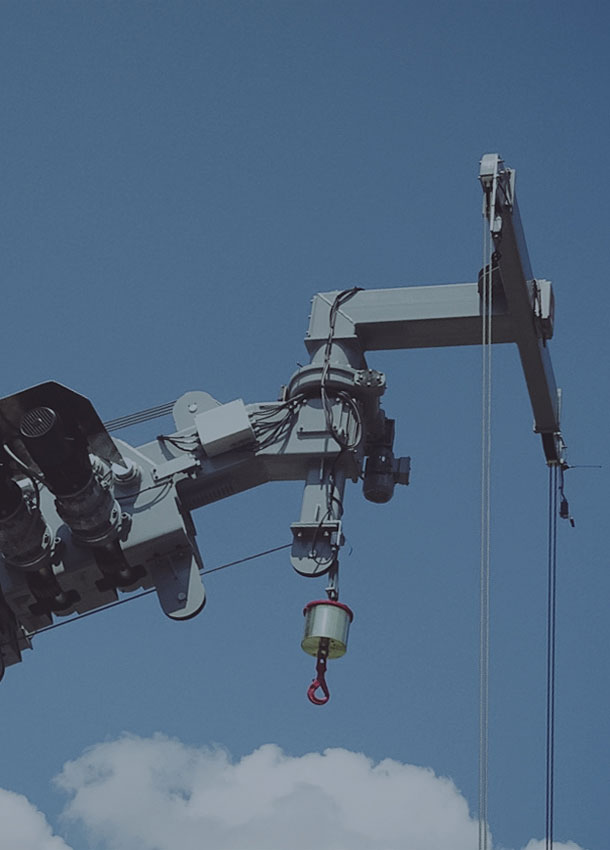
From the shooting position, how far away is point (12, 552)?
31.2 ft

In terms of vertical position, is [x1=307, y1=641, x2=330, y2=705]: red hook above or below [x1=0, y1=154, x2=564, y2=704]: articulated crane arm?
below

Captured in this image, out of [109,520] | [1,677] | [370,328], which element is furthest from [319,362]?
[1,677]

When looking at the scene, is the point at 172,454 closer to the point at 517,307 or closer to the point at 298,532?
the point at 298,532

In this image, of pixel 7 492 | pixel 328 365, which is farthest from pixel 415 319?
pixel 7 492

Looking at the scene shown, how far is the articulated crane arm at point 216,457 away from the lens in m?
9.14

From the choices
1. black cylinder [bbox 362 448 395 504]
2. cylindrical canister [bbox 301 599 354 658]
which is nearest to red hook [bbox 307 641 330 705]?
cylindrical canister [bbox 301 599 354 658]

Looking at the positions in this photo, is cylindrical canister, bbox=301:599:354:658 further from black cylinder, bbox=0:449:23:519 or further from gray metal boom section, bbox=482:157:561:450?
gray metal boom section, bbox=482:157:561:450

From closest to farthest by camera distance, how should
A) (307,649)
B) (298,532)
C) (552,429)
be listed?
(307,649)
(298,532)
(552,429)

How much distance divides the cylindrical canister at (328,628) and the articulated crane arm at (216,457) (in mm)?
49

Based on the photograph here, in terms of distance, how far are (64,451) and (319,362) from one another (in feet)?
6.87

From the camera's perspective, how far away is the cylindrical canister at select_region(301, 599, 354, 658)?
873 cm

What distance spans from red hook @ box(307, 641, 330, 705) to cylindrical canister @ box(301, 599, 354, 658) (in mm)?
31

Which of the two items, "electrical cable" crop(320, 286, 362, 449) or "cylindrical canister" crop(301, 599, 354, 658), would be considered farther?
"electrical cable" crop(320, 286, 362, 449)

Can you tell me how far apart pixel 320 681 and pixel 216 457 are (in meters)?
2.00
